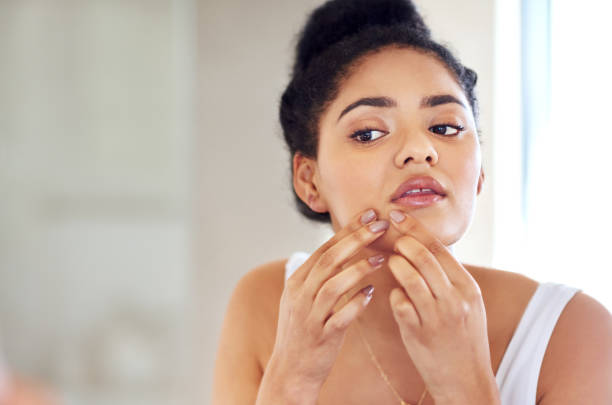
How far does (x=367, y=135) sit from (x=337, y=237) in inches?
6.9

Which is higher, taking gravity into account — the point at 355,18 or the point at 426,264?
the point at 355,18

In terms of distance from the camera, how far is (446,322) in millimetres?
826

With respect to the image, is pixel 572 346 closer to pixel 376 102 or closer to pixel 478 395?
pixel 478 395

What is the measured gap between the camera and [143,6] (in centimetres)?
229

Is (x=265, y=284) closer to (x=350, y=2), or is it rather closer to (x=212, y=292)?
(x=350, y=2)

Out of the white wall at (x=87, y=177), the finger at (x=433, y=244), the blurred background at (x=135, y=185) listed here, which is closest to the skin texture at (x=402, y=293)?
the finger at (x=433, y=244)

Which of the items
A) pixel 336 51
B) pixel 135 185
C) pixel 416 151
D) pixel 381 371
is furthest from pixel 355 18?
pixel 135 185

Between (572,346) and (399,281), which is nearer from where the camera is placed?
(399,281)

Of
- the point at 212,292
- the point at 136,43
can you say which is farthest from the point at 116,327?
the point at 136,43

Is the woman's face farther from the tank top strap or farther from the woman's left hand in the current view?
the tank top strap

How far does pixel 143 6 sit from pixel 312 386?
5.79 ft

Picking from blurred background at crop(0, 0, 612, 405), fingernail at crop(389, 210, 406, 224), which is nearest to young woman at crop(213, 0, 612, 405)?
fingernail at crop(389, 210, 406, 224)

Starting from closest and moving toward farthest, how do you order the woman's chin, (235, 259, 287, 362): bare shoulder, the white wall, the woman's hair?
the woman's chin
the woman's hair
(235, 259, 287, 362): bare shoulder
the white wall

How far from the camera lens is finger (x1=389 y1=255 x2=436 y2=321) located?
0.83 meters
